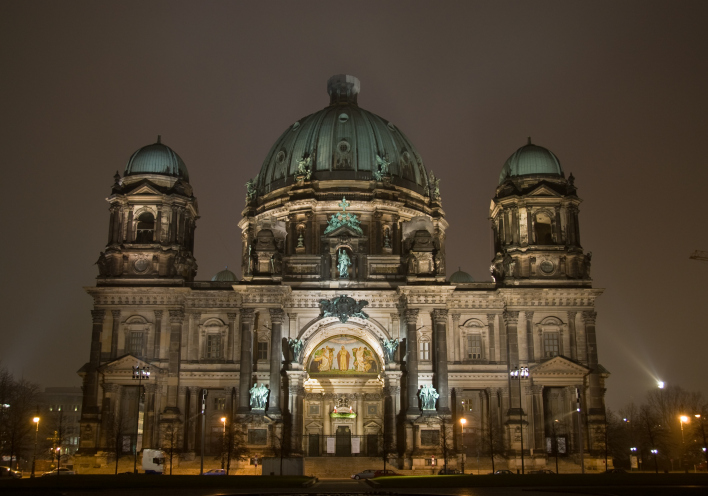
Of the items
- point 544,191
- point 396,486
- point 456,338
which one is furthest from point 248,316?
point 396,486

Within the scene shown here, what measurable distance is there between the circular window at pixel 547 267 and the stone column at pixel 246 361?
81.1 ft

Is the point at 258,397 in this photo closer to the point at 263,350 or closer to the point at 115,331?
the point at 263,350

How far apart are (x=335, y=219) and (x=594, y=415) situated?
26.7m

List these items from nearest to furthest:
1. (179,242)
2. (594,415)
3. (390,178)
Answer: (594,415), (179,242), (390,178)

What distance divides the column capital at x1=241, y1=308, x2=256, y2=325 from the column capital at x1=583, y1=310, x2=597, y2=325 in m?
27.2

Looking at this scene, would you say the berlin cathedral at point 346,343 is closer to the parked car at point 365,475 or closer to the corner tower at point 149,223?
the corner tower at point 149,223

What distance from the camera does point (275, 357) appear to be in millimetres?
72625

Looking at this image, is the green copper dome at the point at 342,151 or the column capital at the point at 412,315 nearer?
the column capital at the point at 412,315

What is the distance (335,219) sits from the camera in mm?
78312

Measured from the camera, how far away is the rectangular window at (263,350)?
7406 centimetres

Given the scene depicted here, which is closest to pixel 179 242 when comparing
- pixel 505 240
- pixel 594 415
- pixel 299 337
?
pixel 299 337

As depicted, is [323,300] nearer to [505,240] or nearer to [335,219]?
[335,219]

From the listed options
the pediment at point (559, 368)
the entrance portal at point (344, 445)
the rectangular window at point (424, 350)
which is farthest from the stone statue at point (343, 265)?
the pediment at point (559, 368)

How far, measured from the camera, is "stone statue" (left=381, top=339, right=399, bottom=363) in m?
74.0
